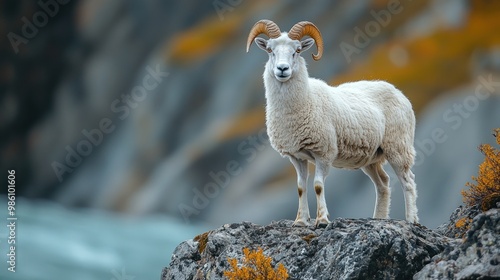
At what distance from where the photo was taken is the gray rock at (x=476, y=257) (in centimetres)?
831

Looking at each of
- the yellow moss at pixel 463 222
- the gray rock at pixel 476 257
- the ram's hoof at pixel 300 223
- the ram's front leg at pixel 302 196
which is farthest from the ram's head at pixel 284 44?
the gray rock at pixel 476 257

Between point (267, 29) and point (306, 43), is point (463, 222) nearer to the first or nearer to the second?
point (306, 43)

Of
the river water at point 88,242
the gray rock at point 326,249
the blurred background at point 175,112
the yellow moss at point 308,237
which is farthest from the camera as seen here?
the river water at point 88,242

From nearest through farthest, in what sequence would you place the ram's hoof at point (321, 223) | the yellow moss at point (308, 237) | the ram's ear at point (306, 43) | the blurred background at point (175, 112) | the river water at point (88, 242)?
the yellow moss at point (308, 237), the ram's hoof at point (321, 223), the ram's ear at point (306, 43), the blurred background at point (175, 112), the river water at point (88, 242)

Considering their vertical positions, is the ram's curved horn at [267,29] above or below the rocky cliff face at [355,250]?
above

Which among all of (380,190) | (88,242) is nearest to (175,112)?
(88,242)

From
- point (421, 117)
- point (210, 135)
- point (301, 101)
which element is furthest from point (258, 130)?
point (301, 101)

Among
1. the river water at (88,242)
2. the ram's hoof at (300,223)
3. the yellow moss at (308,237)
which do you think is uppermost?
the river water at (88,242)

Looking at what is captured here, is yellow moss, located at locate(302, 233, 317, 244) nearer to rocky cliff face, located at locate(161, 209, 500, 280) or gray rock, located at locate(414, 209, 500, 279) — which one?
rocky cliff face, located at locate(161, 209, 500, 280)

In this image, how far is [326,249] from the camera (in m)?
9.79

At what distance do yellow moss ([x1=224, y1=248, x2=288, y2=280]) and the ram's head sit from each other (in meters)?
2.54

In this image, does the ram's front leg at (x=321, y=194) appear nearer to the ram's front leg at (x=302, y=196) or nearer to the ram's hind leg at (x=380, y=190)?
the ram's front leg at (x=302, y=196)

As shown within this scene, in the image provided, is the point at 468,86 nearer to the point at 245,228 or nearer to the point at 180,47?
the point at 180,47

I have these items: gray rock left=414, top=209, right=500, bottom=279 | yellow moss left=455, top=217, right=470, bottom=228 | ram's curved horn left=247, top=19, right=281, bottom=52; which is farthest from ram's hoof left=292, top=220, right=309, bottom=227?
ram's curved horn left=247, top=19, right=281, bottom=52
